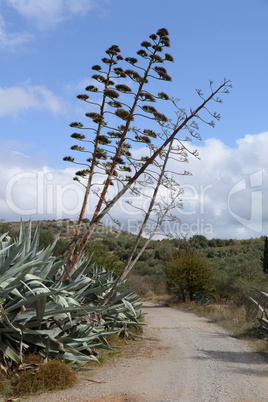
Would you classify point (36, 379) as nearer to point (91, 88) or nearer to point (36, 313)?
point (36, 313)

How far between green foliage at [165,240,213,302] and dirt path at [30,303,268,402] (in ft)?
30.1

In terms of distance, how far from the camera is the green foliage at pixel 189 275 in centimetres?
1991

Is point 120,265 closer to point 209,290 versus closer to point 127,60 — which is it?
point 209,290

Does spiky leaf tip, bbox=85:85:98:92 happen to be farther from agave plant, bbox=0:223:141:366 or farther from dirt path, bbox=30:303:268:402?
dirt path, bbox=30:303:268:402

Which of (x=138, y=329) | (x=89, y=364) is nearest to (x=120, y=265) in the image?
(x=138, y=329)

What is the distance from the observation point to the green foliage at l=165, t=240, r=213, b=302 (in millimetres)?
19906

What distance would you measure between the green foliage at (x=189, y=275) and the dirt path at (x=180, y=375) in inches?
361

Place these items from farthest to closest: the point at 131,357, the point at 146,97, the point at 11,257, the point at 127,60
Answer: the point at 127,60 < the point at 146,97 < the point at 131,357 < the point at 11,257

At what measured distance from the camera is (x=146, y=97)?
1019cm

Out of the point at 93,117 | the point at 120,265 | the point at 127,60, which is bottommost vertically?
the point at 120,265

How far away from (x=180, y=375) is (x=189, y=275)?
13.2m

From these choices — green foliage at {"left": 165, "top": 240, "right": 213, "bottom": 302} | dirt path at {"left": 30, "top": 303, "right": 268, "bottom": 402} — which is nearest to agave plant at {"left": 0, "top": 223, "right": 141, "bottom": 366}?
dirt path at {"left": 30, "top": 303, "right": 268, "bottom": 402}

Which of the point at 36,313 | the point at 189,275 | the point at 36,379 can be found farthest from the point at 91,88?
the point at 189,275

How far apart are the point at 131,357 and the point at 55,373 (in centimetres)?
255
